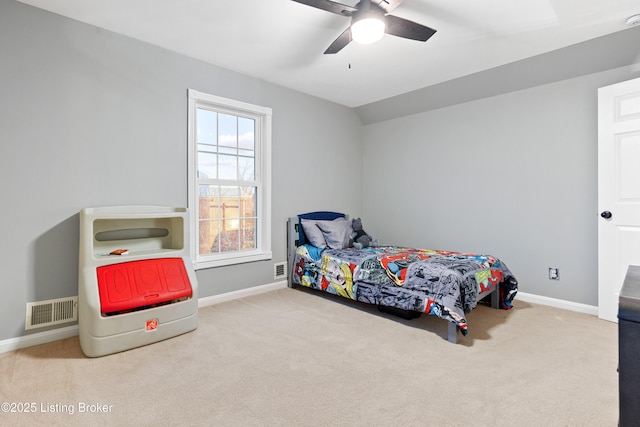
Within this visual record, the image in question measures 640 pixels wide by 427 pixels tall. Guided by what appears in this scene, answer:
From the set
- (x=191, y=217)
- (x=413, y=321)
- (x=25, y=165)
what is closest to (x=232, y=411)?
(x=413, y=321)

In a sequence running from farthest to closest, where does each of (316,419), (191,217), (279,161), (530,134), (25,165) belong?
(279,161) < (530,134) < (191,217) < (25,165) < (316,419)

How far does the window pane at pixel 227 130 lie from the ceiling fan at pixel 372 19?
1.81 metres

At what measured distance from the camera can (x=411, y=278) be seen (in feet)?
9.00

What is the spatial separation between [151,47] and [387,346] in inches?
126

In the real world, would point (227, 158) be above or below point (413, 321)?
above

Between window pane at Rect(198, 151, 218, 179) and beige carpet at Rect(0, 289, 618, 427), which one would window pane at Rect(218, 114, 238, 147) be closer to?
window pane at Rect(198, 151, 218, 179)

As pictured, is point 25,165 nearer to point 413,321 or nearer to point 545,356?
point 413,321

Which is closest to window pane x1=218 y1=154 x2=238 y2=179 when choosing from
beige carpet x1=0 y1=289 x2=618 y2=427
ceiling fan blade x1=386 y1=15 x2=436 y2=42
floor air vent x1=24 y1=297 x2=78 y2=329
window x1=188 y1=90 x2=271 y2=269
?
window x1=188 y1=90 x2=271 y2=269

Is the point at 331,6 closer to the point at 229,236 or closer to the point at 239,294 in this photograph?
the point at 229,236

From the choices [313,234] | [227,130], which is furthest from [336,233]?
Result: [227,130]

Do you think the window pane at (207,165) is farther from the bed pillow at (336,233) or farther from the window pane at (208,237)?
the bed pillow at (336,233)

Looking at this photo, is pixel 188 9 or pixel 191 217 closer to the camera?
pixel 188 9

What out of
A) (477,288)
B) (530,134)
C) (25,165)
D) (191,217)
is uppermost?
(530,134)

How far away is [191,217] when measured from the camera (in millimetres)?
3232
